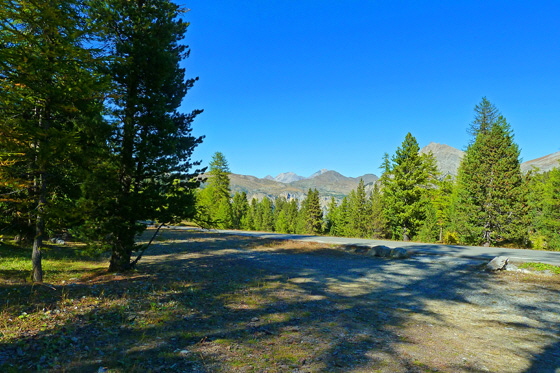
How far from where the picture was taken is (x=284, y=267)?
41.0 feet

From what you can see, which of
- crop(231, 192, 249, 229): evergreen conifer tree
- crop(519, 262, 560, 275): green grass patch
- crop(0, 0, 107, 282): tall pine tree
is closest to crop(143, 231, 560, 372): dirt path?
A: crop(519, 262, 560, 275): green grass patch

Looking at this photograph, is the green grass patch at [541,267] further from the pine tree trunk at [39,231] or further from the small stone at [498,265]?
the pine tree trunk at [39,231]

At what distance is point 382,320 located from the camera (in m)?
6.33

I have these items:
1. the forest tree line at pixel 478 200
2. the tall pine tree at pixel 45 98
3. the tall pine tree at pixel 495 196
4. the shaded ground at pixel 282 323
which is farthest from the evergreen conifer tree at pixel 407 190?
the tall pine tree at pixel 45 98

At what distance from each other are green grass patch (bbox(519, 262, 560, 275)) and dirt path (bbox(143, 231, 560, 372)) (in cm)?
51

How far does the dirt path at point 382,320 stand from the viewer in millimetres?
4414

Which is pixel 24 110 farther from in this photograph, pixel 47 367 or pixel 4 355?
pixel 47 367

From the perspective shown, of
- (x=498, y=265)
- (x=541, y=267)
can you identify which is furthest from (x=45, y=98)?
(x=541, y=267)

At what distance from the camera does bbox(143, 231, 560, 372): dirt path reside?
441cm

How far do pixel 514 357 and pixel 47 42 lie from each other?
12.7 metres

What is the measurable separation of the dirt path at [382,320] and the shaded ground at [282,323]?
3 centimetres

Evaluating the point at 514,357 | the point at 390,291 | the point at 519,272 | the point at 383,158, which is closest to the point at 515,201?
the point at 383,158

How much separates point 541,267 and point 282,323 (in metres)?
11.6

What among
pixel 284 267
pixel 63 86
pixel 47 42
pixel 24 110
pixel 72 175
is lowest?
pixel 284 267
